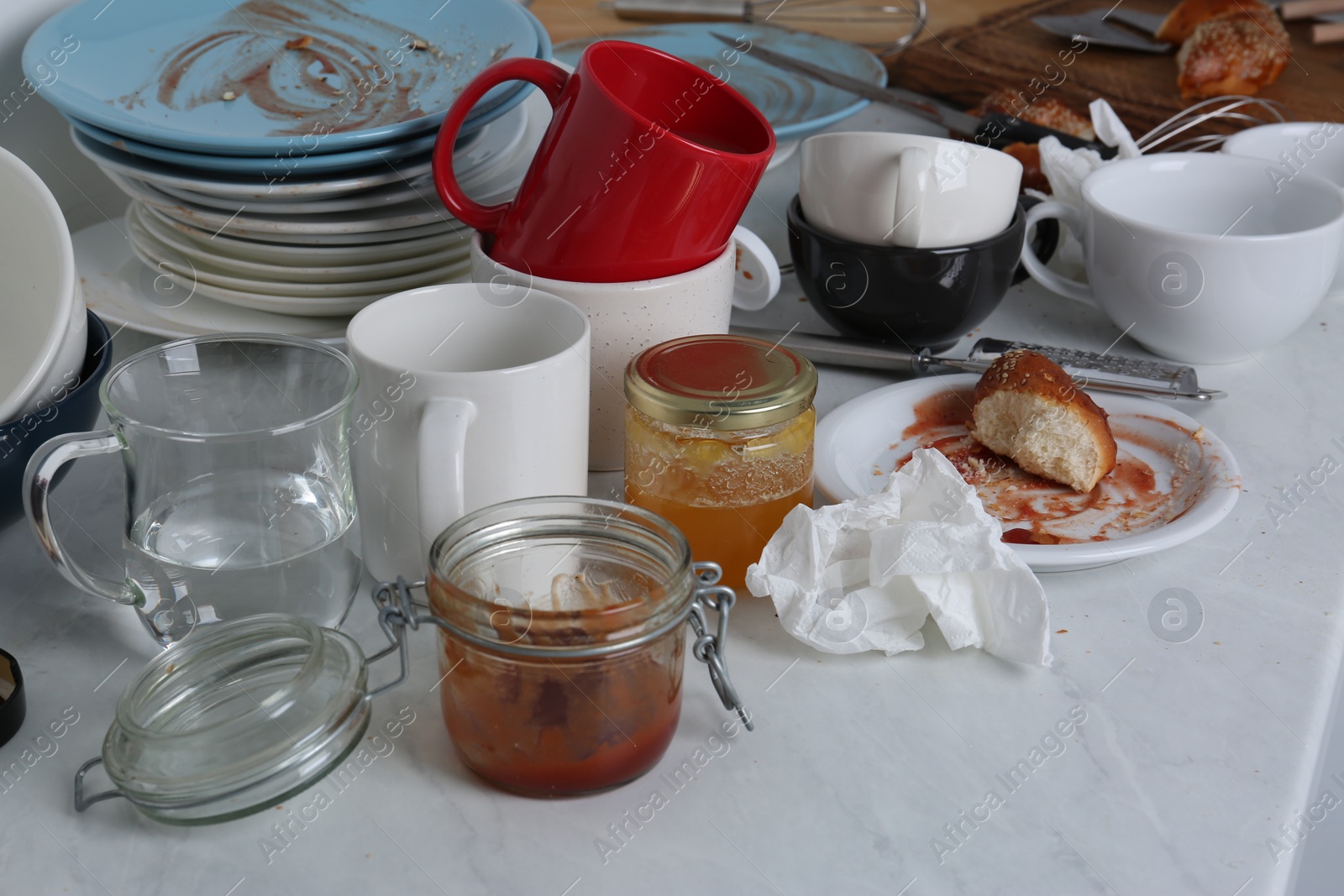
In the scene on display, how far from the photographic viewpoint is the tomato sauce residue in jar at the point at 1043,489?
63 centimetres

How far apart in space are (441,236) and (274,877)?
452mm

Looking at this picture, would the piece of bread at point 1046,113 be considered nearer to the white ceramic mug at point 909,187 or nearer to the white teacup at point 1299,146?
the white teacup at point 1299,146

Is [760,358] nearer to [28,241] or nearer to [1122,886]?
[1122,886]

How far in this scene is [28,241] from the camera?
619 millimetres

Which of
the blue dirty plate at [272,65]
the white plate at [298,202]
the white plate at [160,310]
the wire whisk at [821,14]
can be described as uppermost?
the blue dirty plate at [272,65]

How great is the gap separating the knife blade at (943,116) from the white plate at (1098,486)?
0.34 meters

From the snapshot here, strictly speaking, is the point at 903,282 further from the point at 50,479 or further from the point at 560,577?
the point at 50,479

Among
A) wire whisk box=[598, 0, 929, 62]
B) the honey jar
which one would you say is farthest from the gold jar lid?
wire whisk box=[598, 0, 929, 62]

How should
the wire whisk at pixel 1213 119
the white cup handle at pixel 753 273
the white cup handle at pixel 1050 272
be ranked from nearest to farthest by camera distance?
the white cup handle at pixel 753 273 → the white cup handle at pixel 1050 272 → the wire whisk at pixel 1213 119

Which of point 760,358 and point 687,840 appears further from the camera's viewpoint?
point 760,358

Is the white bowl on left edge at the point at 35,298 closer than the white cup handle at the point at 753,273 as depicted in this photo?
Yes

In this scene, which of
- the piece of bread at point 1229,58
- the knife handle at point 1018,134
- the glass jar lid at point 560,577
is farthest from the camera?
the piece of bread at point 1229,58

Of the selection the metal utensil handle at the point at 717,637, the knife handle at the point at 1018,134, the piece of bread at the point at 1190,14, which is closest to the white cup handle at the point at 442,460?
the metal utensil handle at the point at 717,637

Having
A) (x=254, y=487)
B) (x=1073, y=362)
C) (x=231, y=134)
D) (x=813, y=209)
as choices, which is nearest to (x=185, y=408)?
(x=254, y=487)
